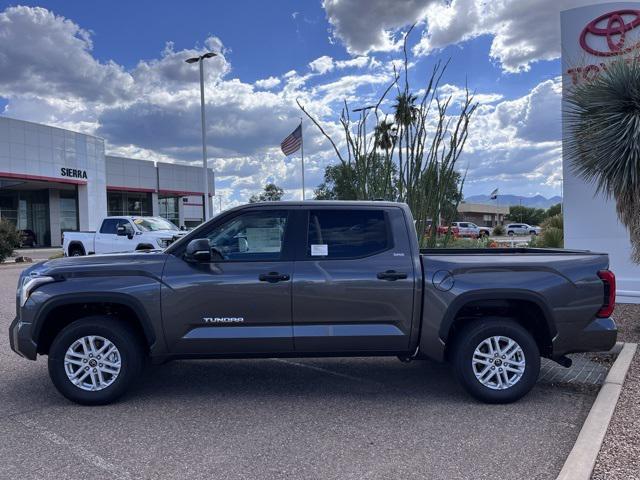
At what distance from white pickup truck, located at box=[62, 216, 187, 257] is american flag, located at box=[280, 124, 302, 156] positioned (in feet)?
37.2

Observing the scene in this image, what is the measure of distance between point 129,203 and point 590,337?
5570 centimetres

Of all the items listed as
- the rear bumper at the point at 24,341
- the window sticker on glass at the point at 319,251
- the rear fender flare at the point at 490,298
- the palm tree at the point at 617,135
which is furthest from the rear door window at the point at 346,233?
the palm tree at the point at 617,135

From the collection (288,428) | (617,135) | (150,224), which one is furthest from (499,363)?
(150,224)

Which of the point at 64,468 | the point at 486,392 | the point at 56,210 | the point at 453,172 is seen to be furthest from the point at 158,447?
the point at 56,210

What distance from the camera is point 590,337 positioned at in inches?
195

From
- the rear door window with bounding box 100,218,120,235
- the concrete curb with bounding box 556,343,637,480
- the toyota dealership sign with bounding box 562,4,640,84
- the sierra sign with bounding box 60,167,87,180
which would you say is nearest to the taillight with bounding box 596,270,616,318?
the concrete curb with bounding box 556,343,637,480

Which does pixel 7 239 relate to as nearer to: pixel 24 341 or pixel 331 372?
pixel 24 341

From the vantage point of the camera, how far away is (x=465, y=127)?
37.7 ft

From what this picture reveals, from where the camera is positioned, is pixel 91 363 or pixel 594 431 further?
pixel 91 363

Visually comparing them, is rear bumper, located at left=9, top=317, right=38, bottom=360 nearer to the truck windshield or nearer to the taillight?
the taillight

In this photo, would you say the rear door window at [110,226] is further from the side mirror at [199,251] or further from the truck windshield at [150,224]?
the side mirror at [199,251]

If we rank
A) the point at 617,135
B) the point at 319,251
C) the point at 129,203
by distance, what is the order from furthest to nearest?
the point at 129,203 < the point at 617,135 < the point at 319,251

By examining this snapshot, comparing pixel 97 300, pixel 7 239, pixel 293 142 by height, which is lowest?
pixel 97 300

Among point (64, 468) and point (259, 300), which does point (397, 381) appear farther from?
point (64, 468)
